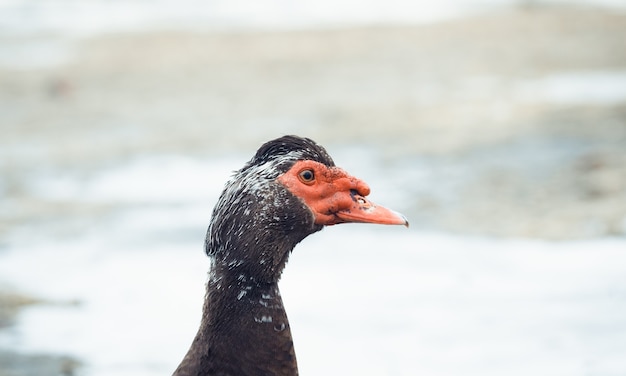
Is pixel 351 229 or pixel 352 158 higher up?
pixel 352 158

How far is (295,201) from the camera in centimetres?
317

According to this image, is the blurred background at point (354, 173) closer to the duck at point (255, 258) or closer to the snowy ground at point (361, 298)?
the snowy ground at point (361, 298)

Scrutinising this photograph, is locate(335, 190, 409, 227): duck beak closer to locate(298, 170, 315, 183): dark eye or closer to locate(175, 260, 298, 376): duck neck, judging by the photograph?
locate(298, 170, 315, 183): dark eye

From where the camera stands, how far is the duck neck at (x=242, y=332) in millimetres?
3086

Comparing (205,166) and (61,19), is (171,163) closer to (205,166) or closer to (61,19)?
(205,166)

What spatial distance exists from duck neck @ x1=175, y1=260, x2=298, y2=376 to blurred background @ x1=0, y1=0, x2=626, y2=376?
1.49 metres

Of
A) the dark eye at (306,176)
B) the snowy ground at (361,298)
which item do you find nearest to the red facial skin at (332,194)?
the dark eye at (306,176)

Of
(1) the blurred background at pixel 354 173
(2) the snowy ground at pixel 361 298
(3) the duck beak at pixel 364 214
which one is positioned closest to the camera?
(3) the duck beak at pixel 364 214

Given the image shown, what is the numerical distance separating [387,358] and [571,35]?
9072mm

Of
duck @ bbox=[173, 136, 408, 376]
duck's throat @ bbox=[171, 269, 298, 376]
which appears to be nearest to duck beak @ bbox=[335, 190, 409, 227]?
duck @ bbox=[173, 136, 408, 376]

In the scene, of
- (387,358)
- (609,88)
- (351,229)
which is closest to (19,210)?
(351,229)

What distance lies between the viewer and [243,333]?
10.2 feet

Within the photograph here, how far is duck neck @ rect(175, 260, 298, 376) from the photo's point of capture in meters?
3.09

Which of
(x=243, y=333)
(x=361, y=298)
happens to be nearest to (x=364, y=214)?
(x=243, y=333)
